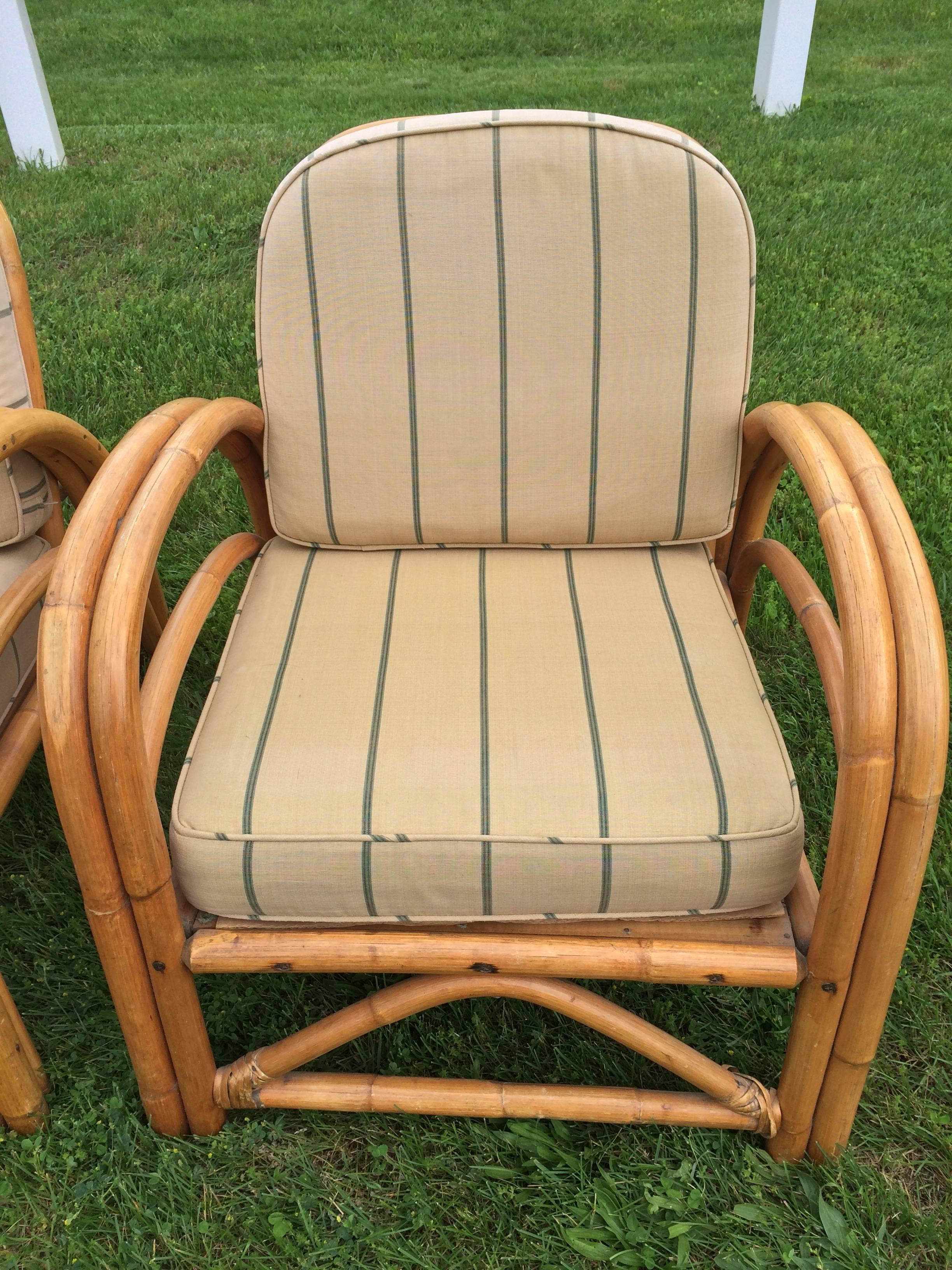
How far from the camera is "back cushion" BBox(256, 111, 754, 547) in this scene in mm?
1287

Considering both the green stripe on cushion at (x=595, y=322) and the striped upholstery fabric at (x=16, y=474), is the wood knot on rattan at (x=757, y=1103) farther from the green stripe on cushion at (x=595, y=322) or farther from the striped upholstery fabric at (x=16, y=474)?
the striped upholstery fabric at (x=16, y=474)

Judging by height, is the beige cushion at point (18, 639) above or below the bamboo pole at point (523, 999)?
above

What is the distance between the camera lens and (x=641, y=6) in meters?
6.14

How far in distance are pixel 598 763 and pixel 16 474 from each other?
3.16 feet

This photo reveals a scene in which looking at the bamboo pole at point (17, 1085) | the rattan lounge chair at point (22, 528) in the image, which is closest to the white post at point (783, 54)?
the rattan lounge chair at point (22, 528)

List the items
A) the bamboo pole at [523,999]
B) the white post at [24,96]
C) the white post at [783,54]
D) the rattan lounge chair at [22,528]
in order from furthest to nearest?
1. the white post at [783,54]
2. the white post at [24,96]
3. the rattan lounge chair at [22,528]
4. the bamboo pole at [523,999]

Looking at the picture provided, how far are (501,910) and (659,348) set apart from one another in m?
0.76

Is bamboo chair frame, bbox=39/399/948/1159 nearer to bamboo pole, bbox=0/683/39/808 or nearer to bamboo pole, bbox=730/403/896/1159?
bamboo pole, bbox=730/403/896/1159

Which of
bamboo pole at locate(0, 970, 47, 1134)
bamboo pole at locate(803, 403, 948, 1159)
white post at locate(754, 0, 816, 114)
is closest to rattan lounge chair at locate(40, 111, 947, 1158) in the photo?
bamboo pole at locate(803, 403, 948, 1159)

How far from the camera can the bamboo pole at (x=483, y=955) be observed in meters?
1.06

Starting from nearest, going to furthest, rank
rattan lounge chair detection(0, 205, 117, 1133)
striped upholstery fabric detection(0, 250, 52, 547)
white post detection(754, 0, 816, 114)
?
rattan lounge chair detection(0, 205, 117, 1133) → striped upholstery fabric detection(0, 250, 52, 547) → white post detection(754, 0, 816, 114)

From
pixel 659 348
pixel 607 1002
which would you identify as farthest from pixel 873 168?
pixel 607 1002

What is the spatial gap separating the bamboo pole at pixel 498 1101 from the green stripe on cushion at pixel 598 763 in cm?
28

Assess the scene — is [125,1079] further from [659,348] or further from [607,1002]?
[659,348]
